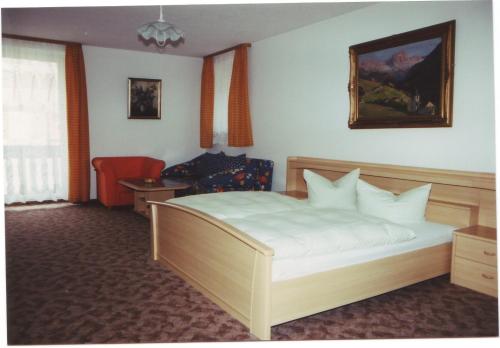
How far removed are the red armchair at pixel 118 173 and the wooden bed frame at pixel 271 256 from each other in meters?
2.48

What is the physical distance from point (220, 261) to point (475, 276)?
1.86 m

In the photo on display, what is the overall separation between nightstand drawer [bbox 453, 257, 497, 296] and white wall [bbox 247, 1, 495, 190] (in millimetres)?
782

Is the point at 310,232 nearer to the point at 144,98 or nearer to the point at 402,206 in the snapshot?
the point at 402,206

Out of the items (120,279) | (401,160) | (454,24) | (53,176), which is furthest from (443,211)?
(53,176)

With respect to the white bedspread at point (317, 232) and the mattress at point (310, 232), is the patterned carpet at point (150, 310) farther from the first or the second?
the white bedspread at point (317, 232)

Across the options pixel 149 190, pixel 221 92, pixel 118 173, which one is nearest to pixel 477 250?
pixel 149 190

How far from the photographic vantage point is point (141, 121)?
6.95m

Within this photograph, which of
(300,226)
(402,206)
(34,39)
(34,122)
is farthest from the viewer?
(34,122)

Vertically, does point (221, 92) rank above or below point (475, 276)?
above

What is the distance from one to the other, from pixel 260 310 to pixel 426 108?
2463 millimetres

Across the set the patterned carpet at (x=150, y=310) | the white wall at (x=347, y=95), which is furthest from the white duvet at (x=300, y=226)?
the white wall at (x=347, y=95)

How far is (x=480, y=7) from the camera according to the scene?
10.8 feet

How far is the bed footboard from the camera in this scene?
7.61 feet

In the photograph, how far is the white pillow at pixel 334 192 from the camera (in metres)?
3.76
